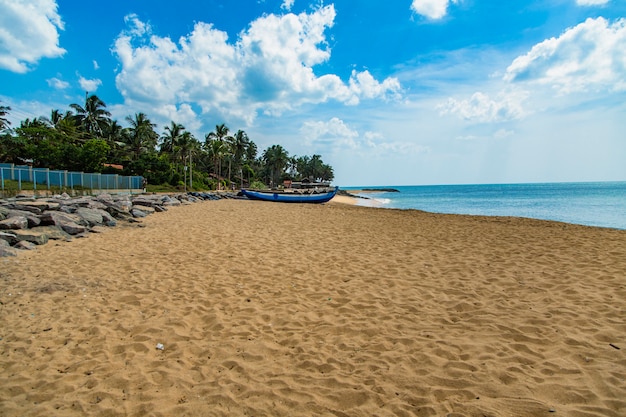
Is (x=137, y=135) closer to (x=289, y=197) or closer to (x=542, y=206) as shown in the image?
(x=289, y=197)

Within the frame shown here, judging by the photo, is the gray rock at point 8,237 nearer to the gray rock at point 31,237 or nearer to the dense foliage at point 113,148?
the gray rock at point 31,237

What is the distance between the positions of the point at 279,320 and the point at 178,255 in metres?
4.36

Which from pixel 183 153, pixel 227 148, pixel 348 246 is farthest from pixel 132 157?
pixel 348 246

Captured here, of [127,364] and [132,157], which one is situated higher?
[132,157]

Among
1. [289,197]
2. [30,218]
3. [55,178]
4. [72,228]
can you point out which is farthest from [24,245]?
[289,197]

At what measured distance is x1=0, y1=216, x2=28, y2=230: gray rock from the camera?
8.01 m

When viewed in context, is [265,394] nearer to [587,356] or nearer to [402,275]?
[587,356]

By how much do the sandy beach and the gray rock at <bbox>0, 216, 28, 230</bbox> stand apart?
5.70 feet

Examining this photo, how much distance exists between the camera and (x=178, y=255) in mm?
7672

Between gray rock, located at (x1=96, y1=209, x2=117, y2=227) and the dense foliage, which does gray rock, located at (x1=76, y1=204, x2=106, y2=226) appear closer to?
gray rock, located at (x1=96, y1=209, x2=117, y2=227)

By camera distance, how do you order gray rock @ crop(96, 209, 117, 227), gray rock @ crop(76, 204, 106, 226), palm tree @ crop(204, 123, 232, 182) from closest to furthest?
gray rock @ crop(76, 204, 106, 226) → gray rock @ crop(96, 209, 117, 227) → palm tree @ crop(204, 123, 232, 182)

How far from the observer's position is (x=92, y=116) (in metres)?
46.4

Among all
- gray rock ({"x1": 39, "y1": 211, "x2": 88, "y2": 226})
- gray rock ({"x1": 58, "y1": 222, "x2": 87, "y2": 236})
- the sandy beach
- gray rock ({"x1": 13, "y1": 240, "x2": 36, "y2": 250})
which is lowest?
the sandy beach

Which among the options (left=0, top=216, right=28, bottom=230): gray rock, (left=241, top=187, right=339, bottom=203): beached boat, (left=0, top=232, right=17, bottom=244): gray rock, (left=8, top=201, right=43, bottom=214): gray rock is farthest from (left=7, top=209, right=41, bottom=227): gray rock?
(left=241, top=187, right=339, bottom=203): beached boat
